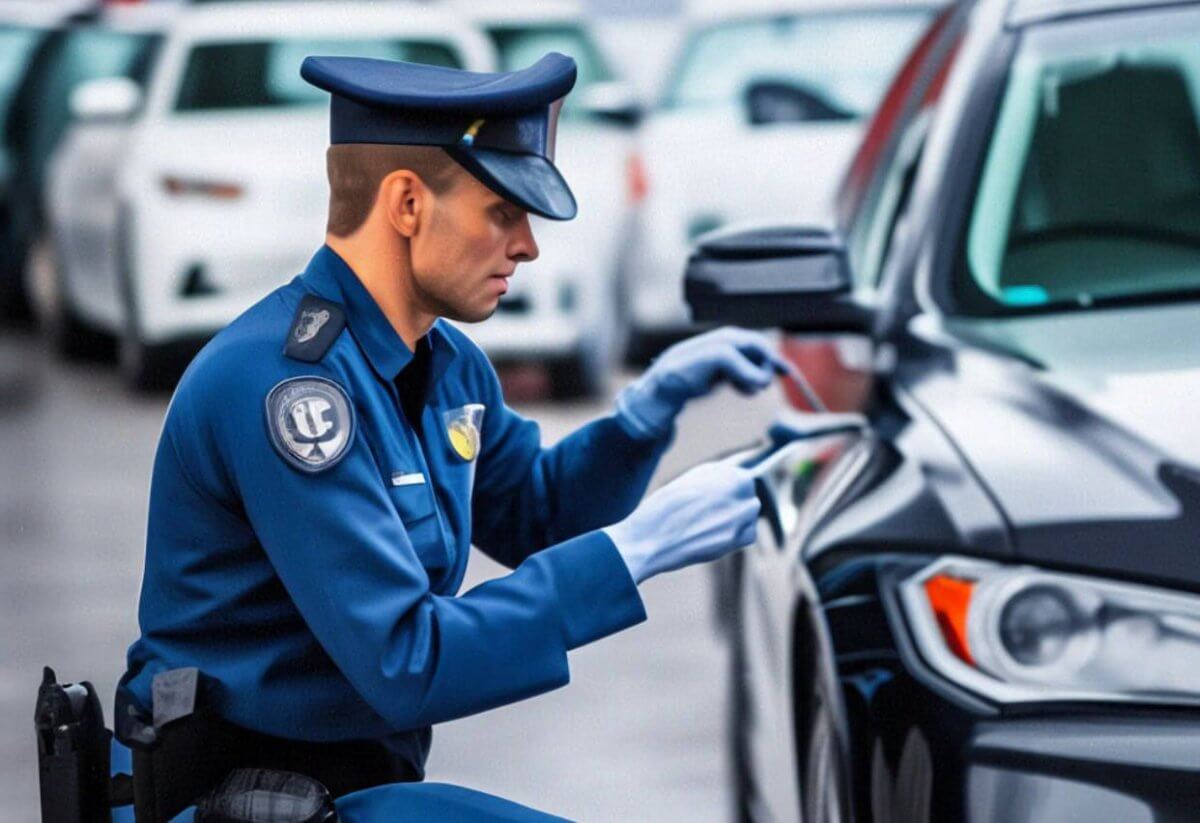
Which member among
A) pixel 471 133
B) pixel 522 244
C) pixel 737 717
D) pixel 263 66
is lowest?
pixel 737 717

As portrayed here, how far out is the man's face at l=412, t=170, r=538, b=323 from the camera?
3102mm

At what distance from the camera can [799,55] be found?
13.4m

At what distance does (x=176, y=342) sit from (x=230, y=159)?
0.88 metres

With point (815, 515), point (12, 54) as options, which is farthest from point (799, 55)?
point (815, 515)

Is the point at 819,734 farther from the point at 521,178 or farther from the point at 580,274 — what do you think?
the point at 580,274

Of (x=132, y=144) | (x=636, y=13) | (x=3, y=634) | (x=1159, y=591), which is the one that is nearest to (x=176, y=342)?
(x=132, y=144)

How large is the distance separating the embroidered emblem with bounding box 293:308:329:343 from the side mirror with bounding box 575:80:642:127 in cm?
940

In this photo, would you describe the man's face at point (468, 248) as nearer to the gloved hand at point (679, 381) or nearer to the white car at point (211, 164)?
the gloved hand at point (679, 381)

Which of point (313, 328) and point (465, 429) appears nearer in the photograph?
point (313, 328)

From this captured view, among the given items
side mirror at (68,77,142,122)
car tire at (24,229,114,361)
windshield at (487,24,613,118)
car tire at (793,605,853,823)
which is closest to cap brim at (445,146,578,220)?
car tire at (793,605,853,823)

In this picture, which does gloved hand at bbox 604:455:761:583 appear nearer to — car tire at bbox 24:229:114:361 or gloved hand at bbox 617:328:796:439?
gloved hand at bbox 617:328:796:439

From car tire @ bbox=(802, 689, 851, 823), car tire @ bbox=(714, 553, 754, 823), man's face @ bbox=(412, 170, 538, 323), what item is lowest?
car tire @ bbox=(714, 553, 754, 823)

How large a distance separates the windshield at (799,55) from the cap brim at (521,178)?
1000cm

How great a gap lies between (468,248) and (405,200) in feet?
Result: 0.27
